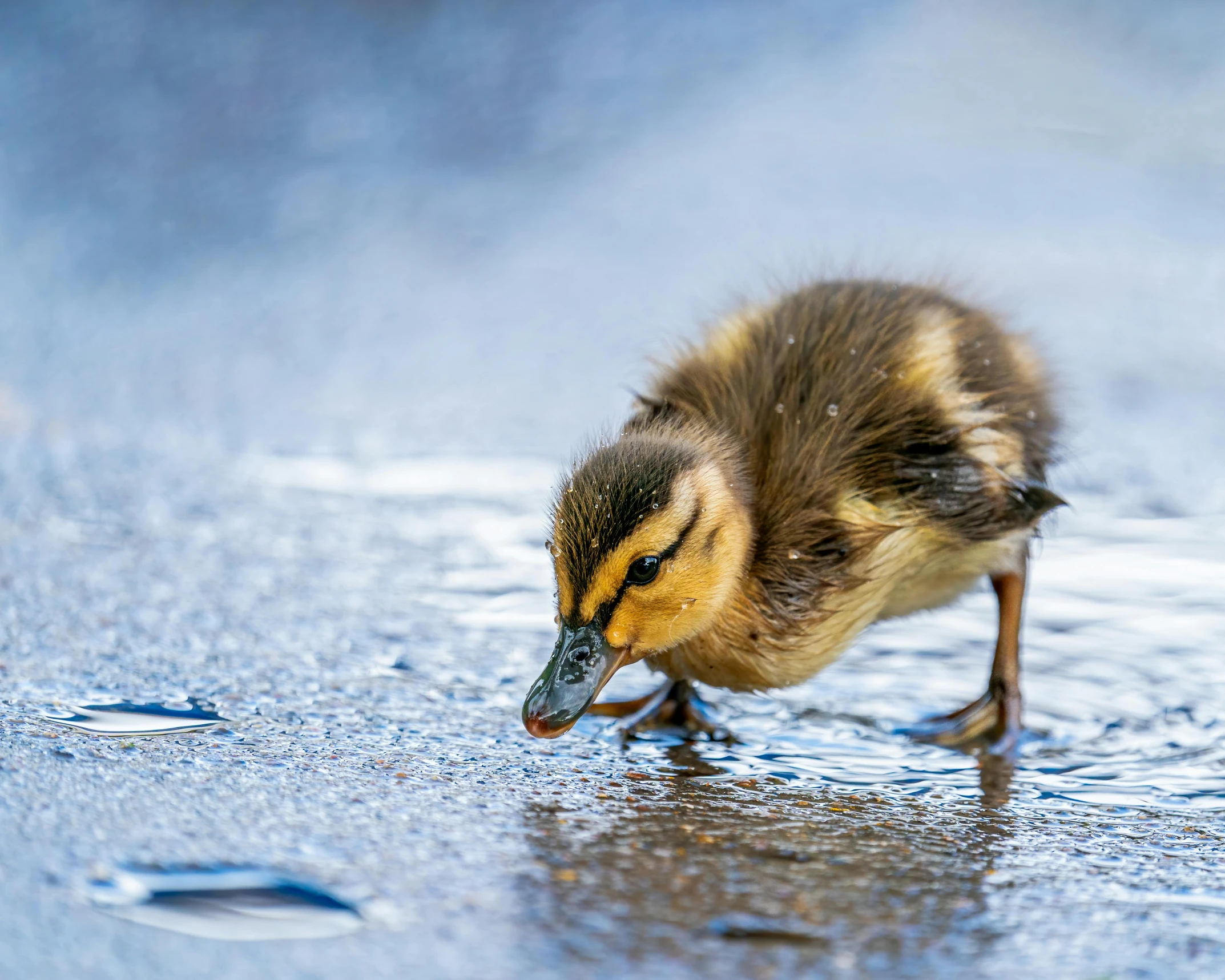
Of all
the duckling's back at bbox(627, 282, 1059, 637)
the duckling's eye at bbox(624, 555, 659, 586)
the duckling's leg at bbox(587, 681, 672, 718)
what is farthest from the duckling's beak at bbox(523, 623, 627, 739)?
the duckling's leg at bbox(587, 681, 672, 718)

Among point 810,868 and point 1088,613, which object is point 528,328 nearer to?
point 1088,613

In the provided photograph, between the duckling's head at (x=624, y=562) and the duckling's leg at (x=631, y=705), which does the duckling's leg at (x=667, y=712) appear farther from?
the duckling's head at (x=624, y=562)

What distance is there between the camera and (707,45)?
9523 millimetres

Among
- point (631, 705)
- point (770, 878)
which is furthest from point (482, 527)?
point (770, 878)

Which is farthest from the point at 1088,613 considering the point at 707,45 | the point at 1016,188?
the point at 707,45

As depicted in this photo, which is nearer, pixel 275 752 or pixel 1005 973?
pixel 1005 973

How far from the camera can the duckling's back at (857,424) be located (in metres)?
3.12

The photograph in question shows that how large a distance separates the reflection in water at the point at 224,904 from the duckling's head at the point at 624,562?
2.26ft

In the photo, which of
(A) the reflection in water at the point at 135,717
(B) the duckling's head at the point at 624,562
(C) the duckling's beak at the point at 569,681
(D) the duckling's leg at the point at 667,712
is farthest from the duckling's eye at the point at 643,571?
(A) the reflection in water at the point at 135,717

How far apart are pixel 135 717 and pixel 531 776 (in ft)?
2.59

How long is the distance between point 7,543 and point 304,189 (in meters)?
4.48

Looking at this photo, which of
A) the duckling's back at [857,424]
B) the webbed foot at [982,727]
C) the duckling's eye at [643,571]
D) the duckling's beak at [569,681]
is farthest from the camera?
the webbed foot at [982,727]

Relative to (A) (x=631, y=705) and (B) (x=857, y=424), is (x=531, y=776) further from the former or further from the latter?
(B) (x=857, y=424)

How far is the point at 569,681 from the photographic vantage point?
2.62m
